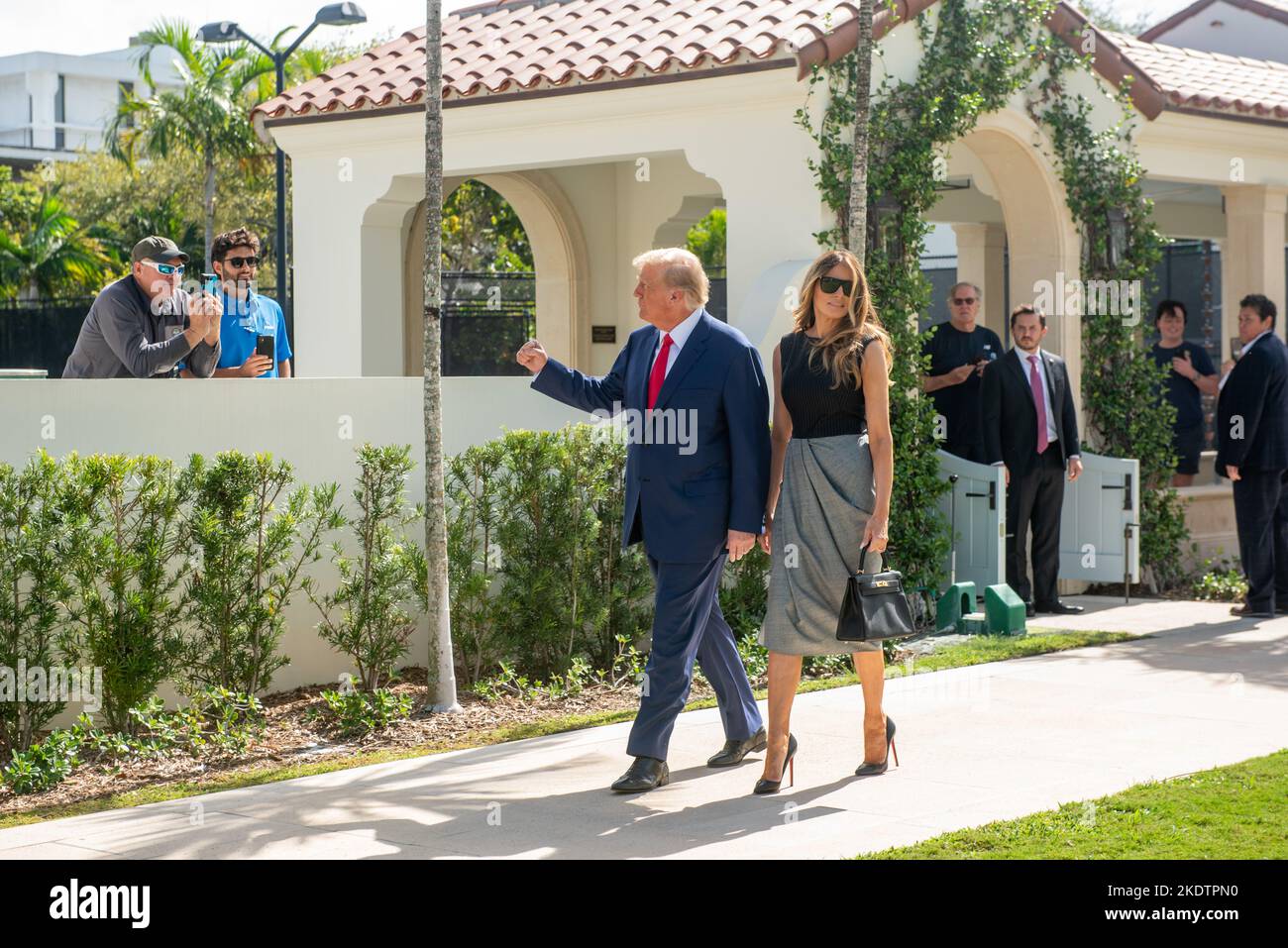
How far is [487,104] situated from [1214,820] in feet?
27.3

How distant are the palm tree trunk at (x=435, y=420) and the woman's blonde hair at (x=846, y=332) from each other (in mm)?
2332

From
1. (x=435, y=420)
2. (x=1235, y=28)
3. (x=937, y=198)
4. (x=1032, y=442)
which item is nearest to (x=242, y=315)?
(x=435, y=420)

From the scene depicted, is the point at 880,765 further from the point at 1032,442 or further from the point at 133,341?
the point at 1032,442

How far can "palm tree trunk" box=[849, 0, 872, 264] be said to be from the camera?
9.89m

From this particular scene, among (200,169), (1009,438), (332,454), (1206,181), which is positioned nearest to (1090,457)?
(1009,438)

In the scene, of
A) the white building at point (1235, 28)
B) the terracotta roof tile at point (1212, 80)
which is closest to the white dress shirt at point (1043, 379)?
the terracotta roof tile at point (1212, 80)

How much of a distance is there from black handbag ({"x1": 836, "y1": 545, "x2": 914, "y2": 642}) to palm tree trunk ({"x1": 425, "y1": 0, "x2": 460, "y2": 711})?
2483mm

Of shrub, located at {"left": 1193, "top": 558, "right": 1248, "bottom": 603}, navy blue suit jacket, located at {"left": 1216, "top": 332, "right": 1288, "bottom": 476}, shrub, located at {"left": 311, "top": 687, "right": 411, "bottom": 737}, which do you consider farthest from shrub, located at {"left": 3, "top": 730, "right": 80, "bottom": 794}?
shrub, located at {"left": 1193, "top": 558, "right": 1248, "bottom": 603}

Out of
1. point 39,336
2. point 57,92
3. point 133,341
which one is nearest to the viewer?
point 133,341

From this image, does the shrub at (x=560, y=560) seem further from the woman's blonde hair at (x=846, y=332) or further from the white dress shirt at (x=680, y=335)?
the woman's blonde hair at (x=846, y=332)

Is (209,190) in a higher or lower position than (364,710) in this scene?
higher

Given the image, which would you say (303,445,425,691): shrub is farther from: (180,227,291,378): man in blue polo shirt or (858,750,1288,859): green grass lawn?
(858,750,1288,859): green grass lawn

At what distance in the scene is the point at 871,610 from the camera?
6.07m

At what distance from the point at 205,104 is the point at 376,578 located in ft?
85.6
